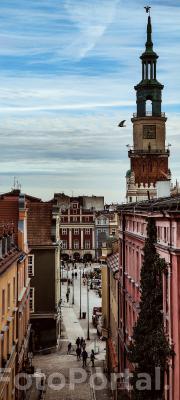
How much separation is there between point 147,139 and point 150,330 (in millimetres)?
62591

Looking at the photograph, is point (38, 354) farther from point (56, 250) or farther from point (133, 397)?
point (133, 397)

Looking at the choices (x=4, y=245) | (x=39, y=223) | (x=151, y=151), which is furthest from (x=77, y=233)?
(x=4, y=245)

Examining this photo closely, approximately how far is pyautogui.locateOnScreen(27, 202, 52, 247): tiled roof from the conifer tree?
24.2 metres

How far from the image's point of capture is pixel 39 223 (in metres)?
47.4

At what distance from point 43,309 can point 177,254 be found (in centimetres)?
2736

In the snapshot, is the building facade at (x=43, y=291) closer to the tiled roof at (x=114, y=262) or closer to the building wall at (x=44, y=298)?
the building wall at (x=44, y=298)

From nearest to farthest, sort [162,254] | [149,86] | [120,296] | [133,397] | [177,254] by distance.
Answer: [177,254], [162,254], [133,397], [120,296], [149,86]

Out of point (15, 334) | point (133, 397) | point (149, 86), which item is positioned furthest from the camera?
point (149, 86)

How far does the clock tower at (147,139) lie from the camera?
266ft

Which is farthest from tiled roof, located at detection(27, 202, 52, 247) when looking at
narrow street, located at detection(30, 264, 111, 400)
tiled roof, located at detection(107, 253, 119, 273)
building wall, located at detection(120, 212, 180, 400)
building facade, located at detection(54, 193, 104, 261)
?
building facade, located at detection(54, 193, 104, 261)

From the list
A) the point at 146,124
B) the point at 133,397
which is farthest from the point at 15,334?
the point at 146,124

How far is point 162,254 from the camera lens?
20906mm

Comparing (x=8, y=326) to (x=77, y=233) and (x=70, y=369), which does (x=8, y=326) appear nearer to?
(x=70, y=369)

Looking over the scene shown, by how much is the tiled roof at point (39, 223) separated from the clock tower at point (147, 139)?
3441 cm
